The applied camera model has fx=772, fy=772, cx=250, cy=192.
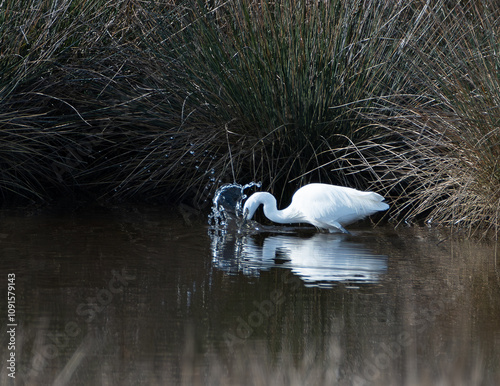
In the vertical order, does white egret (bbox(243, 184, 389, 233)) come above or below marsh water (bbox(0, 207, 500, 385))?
above

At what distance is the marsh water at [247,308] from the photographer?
275 centimetres

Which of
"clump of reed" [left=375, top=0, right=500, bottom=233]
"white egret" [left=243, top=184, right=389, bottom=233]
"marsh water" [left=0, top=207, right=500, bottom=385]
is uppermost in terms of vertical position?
"clump of reed" [left=375, top=0, right=500, bottom=233]

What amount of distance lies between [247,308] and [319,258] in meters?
1.13

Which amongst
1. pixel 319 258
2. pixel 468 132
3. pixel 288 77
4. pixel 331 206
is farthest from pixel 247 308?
pixel 288 77

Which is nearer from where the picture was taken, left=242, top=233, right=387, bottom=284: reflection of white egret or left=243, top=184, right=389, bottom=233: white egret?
left=242, top=233, right=387, bottom=284: reflection of white egret

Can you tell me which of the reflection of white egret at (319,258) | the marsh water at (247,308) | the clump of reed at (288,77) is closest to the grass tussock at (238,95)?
the clump of reed at (288,77)

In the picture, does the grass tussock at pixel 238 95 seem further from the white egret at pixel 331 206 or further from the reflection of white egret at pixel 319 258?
the reflection of white egret at pixel 319 258

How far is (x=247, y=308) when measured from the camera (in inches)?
136

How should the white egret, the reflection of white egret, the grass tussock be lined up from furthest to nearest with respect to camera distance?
1. the grass tussock
2. the white egret
3. the reflection of white egret

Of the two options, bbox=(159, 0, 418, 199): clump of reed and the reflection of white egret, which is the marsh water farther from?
bbox=(159, 0, 418, 199): clump of reed

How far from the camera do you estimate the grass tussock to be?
226 inches

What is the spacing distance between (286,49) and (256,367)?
355 centimetres

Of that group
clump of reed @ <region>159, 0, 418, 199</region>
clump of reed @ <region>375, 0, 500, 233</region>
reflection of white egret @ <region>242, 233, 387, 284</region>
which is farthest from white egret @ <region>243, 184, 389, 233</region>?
clump of reed @ <region>159, 0, 418, 199</region>

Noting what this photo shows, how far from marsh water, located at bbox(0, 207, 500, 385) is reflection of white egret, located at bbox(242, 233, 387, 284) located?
0.01 meters
